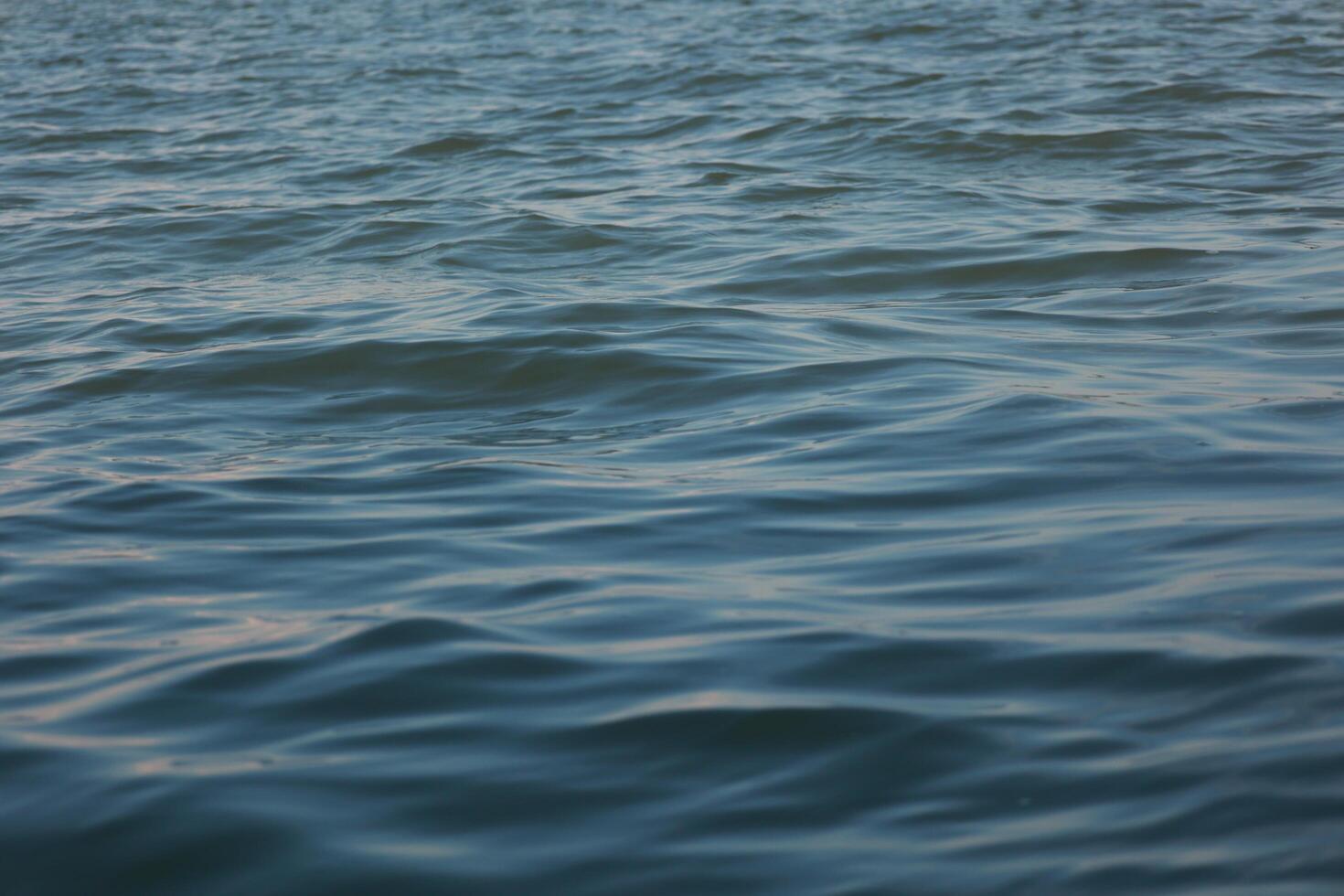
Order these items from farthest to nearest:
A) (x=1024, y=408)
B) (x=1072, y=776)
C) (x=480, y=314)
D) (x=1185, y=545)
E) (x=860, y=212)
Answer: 1. (x=860, y=212)
2. (x=480, y=314)
3. (x=1024, y=408)
4. (x=1185, y=545)
5. (x=1072, y=776)

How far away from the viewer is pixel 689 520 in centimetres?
436

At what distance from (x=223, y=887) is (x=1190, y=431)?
3.37 meters

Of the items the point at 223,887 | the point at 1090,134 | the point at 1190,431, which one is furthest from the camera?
the point at 1090,134

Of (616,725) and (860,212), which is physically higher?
(616,725)

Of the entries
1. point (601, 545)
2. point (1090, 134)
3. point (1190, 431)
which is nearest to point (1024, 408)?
point (1190, 431)

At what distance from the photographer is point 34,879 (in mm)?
2645

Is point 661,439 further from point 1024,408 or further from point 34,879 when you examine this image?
point 34,879

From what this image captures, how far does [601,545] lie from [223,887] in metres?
1.73

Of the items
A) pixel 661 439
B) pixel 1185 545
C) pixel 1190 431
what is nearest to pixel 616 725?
pixel 1185 545

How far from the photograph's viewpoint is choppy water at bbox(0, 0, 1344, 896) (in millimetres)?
2730

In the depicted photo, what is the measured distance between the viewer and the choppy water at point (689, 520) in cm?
273

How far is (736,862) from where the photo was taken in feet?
8.53

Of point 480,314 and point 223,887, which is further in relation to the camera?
point 480,314

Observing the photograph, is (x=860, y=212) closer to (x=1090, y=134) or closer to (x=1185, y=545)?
(x=1090, y=134)
